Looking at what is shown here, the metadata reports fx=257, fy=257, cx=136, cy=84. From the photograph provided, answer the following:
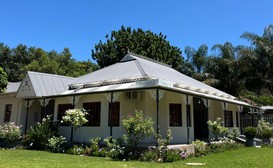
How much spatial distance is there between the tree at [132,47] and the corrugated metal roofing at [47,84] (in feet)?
38.7

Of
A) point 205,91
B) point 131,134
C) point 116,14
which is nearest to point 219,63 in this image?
point 205,91

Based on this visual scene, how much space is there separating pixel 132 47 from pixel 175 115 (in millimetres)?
16703

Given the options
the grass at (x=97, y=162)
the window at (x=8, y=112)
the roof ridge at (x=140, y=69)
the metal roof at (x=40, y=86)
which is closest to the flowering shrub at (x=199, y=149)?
the grass at (x=97, y=162)

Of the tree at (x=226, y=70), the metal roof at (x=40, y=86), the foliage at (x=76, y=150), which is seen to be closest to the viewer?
the foliage at (x=76, y=150)

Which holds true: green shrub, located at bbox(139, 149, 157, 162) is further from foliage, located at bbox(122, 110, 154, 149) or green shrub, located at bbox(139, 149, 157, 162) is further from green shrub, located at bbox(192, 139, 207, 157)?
green shrub, located at bbox(192, 139, 207, 157)

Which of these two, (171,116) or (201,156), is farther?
(171,116)

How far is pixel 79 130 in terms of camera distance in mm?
16500

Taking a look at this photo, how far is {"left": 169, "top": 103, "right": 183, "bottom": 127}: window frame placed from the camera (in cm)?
1531

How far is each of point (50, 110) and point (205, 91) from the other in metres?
11.6

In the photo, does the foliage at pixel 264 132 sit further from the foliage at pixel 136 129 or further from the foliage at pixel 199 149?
the foliage at pixel 136 129

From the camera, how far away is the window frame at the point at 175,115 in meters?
15.3

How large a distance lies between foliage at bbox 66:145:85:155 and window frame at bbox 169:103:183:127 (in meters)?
5.28

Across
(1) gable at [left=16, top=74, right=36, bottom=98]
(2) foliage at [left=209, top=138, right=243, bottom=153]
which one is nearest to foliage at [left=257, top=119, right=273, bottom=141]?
(2) foliage at [left=209, top=138, right=243, bottom=153]

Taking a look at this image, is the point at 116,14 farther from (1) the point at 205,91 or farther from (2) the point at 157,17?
(1) the point at 205,91
